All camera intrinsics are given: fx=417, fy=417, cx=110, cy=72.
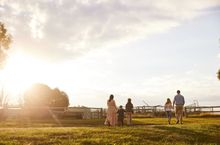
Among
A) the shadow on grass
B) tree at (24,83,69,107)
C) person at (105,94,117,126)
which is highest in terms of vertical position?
tree at (24,83,69,107)

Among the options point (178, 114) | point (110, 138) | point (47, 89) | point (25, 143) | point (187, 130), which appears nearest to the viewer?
point (25, 143)

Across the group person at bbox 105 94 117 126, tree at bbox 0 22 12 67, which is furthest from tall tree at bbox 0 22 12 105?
person at bbox 105 94 117 126

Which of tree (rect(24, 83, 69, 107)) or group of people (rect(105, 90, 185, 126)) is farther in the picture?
tree (rect(24, 83, 69, 107))

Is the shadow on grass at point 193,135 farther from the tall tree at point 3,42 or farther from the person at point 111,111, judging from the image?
the tall tree at point 3,42

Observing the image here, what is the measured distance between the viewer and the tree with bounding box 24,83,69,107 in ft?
286

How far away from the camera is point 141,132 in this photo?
23.9 meters

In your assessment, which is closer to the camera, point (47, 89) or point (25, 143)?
point (25, 143)

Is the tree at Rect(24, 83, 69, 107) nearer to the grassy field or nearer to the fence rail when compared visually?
the fence rail

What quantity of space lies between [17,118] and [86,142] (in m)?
32.6

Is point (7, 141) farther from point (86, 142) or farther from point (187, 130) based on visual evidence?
point (187, 130)

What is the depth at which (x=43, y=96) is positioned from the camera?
292ft

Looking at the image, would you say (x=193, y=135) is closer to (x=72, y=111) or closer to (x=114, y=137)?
(x=114, y=137)

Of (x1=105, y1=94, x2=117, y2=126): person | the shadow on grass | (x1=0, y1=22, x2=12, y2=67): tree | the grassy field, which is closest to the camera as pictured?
the grassy field

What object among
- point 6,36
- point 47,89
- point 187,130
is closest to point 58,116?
point 6,36
